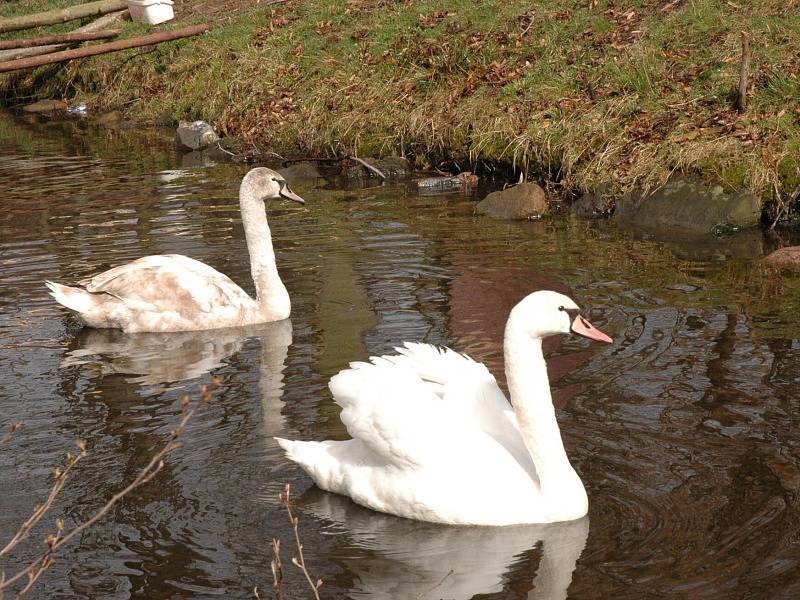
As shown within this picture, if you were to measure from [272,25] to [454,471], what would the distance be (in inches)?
655

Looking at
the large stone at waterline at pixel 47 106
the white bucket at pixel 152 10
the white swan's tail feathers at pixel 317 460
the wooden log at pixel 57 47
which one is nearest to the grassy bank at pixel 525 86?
the white bucket at pixel 152 10

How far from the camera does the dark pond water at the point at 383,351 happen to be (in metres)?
5.16

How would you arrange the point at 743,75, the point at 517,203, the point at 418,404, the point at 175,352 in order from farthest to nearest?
the point at 517,203 < the point at 743,75 < the point at 175,352 < the point at 418,404

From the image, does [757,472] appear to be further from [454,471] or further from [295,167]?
[295,167]

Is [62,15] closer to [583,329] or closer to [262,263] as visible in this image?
[262,263]

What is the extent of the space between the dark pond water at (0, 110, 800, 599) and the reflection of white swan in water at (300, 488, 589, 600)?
13 mm

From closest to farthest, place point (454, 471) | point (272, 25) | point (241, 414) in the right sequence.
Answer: point (454, 471), point (241, 414), point (272, 25)

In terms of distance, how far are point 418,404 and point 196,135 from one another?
13978 mm

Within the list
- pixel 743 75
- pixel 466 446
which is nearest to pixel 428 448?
pixel 466 446

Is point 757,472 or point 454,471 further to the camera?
point 757,472

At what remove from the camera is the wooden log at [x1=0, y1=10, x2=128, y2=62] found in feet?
81.1

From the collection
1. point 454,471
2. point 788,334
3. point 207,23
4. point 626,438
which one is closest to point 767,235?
point 788,334

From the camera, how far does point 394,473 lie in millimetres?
5715

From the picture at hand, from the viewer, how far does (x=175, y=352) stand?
347 inches
